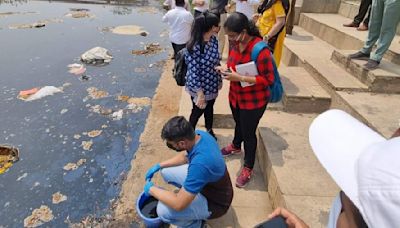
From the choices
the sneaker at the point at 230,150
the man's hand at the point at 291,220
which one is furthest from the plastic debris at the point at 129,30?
the man's hand at the point at 291,220

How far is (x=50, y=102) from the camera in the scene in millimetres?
4324

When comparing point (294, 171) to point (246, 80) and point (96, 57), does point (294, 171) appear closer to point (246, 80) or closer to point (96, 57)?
point (246, 80)

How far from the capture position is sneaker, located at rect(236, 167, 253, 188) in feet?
8.76

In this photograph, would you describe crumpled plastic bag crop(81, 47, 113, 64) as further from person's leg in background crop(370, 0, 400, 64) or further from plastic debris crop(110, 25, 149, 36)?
person's leg in background crop(370, 0, 400, 64)

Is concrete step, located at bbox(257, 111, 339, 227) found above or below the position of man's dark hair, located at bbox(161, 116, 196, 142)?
below

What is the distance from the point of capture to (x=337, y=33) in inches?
201

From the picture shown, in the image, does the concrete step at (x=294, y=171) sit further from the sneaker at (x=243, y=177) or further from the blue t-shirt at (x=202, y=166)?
the blue t-shirt at (x=202, y=166)

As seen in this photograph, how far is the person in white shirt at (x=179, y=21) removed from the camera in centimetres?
475

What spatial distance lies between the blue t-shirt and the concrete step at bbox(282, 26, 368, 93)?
215cm

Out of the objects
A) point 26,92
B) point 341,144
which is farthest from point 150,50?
point 341,144

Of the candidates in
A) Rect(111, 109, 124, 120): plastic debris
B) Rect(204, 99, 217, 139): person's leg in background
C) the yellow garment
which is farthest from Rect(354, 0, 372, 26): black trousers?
Rect(111, 109, 124, 120): plastic debris

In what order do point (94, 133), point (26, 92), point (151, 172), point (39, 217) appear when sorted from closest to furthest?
point (151, 172) → point (39, 217) → point (94, 133) → point (26, 92)

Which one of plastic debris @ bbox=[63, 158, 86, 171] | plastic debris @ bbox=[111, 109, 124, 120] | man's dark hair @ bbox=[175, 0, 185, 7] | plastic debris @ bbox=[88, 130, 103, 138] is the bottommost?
plastic debris @ bbox=[63, 158, 86, 171]

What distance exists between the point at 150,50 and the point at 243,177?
15.4 feet
